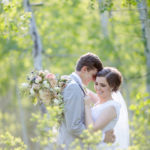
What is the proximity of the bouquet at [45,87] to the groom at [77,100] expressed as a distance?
86 millimetres

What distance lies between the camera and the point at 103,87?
216 inches

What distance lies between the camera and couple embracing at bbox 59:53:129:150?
5281 millimetres

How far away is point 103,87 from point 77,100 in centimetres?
42

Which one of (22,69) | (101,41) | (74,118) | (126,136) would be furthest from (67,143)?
(22,69)

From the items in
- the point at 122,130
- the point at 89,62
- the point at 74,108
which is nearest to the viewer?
the point at 74,108

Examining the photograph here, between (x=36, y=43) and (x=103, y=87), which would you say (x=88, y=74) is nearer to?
(x=103, y=87)

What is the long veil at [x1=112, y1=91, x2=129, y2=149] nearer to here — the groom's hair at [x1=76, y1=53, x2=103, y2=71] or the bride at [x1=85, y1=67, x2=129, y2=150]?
the bride at [x1=85, y1=67, x2=129, y2=150]

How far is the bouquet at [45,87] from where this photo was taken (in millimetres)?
5336

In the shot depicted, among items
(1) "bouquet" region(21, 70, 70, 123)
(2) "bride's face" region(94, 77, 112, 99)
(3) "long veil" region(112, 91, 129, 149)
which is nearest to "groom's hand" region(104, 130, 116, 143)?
(3) "long veil" region(112, 91, 129, 149)

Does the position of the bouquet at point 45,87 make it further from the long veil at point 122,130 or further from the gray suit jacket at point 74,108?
the long veil at point 122,130

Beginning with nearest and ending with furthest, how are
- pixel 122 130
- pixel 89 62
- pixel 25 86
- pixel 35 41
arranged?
pixel 25 86 → pixel 89 62 → pixel 122 130 → pixel 35 41

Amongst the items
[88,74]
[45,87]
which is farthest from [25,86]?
[88,74]

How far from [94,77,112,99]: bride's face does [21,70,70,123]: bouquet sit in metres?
0.40

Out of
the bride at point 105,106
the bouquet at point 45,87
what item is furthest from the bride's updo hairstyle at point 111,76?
the bouquet at point 45,87
